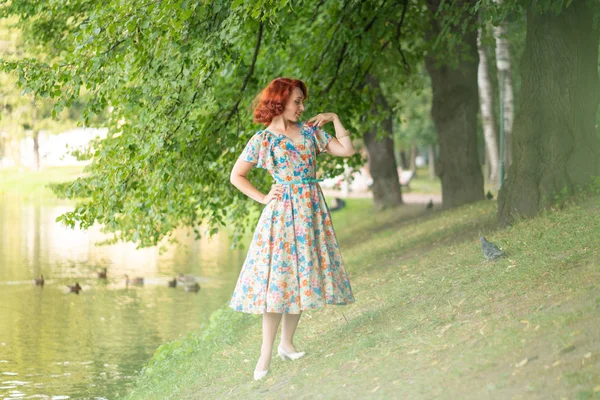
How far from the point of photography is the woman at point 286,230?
7.78 meters

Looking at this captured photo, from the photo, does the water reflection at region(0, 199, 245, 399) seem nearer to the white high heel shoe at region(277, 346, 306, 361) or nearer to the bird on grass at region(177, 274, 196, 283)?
the bird on grass at region(177, 274, 196, 283)

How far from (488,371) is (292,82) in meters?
2.74

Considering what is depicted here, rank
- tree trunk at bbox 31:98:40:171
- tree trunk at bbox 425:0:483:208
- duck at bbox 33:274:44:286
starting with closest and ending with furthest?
duck at bbox 33:274:44:286 → tree trunk at bbox 425:0:483:208 → tree trunk at bbox 31:98:40:171

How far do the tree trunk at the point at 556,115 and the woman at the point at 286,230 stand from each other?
5.80 meters

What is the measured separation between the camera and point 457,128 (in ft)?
72.0

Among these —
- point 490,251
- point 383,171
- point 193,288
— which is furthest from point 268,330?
point 383,171

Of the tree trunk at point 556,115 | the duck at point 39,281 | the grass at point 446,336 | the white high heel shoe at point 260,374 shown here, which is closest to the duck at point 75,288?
the duck at point 39,281

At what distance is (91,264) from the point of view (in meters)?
23.2

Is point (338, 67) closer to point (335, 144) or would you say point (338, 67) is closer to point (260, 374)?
point (335, 144)

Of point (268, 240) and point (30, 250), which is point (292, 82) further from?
point (30, 250)

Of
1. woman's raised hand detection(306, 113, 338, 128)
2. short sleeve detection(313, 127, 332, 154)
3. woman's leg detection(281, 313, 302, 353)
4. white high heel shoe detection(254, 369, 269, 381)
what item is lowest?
white high heel shoe detection(254, 369, 269, 381)

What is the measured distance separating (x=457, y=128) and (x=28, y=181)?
40.1 meters

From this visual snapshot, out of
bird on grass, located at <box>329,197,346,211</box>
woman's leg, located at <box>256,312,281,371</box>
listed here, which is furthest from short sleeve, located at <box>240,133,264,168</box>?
bird on grass, located at <box>329,197,346,211</box>

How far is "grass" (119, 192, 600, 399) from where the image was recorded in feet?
20.8
